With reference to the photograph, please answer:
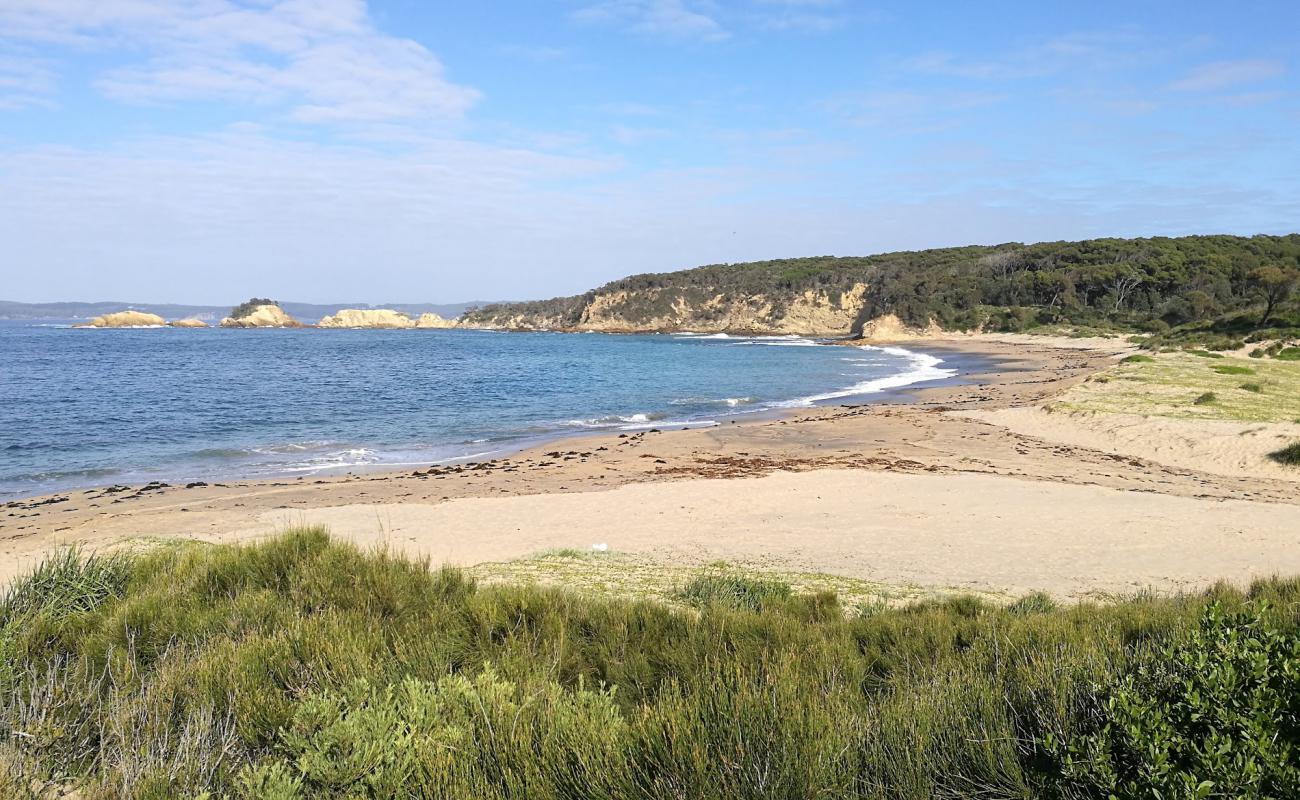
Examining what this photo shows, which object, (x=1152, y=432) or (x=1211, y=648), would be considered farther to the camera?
(x=1152, y=432)

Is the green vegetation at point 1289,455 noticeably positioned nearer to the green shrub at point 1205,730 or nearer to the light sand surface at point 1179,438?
the light sand surface at point 1179,438

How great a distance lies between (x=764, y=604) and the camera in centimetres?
616

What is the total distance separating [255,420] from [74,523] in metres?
14.5

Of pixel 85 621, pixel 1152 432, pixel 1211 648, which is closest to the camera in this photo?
pixel 1211 648

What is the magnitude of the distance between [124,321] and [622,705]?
176m

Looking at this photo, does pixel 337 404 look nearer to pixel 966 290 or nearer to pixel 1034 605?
pixel 1034 605

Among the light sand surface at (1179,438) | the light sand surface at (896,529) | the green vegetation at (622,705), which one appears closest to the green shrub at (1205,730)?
the green vegetation at (622,705)

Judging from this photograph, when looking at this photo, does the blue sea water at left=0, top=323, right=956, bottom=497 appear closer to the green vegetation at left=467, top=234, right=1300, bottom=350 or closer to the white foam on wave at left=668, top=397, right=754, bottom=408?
the white foam on wave at left=668, top=397, right=754, bottom=408

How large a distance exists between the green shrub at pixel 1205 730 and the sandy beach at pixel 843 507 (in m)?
5.55

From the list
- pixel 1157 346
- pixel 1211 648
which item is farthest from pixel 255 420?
pixel 1157 346

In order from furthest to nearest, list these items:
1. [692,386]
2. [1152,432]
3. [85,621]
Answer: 1. [692,386]
2. [1152,432]
3. [85,621]

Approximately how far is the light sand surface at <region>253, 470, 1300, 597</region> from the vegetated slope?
4676 centimetres

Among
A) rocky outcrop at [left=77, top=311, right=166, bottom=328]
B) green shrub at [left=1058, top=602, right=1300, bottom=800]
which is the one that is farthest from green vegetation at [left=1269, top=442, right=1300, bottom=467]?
rocky outcrop at [left=77, top=311, right=166, bottom=328]

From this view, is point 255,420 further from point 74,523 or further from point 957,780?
point 957,780
